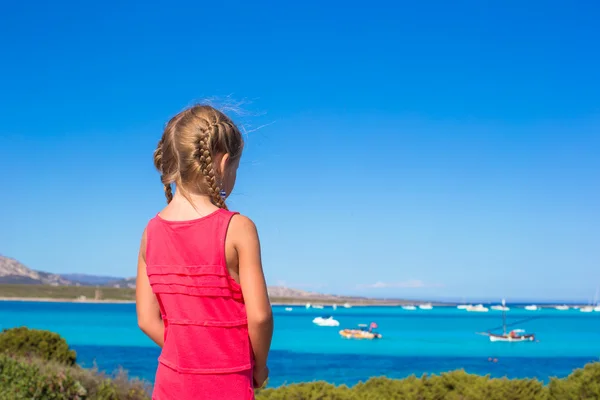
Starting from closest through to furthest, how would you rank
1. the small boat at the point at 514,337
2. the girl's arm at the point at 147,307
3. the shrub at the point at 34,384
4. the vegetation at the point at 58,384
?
1. the girl's arm at the point at 147,307
2. the shrub at the point at 34,384
3. the vegetation at the point at 58,384
4. the small boat at the point at 514,337

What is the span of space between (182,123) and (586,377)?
8148 millimetres

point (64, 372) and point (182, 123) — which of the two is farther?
point (64, 372)

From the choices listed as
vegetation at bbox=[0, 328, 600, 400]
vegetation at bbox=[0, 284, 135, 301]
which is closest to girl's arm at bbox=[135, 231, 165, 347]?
vegetation at bbox=[0, 328, 600, 400]

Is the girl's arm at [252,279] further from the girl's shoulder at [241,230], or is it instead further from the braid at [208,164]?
the braid at [208,164]

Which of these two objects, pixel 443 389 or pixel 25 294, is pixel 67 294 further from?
pixel 443 389

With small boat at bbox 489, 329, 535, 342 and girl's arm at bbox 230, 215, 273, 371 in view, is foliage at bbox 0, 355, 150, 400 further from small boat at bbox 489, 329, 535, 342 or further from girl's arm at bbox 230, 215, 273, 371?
small boat at bbox 489, 329, 535, 342

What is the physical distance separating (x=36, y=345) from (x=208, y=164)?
44.3 ft

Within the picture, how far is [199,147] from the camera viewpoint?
2139 mm

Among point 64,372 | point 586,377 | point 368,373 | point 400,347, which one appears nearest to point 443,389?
point 586,377

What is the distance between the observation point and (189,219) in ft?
7.07

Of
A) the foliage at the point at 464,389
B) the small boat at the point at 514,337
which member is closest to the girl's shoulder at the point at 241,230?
the foliage at the point at 464,389

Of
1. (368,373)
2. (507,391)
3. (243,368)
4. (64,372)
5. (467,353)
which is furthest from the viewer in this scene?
(467,353)

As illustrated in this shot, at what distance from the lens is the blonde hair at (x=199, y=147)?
2.13m

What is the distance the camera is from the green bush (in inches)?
539
